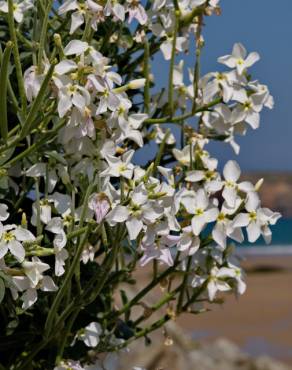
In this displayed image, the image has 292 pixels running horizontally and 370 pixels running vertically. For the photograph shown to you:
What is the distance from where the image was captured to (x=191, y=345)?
30.6ft

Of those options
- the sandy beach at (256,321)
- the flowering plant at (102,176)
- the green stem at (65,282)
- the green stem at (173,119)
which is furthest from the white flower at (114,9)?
the sandy beach at (256,321)

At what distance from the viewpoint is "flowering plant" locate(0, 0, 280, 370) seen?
165 centimetres

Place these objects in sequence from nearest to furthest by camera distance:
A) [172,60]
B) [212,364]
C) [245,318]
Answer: [172,60], [212,364], [245,318]

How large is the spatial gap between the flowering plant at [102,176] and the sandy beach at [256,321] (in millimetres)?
8691

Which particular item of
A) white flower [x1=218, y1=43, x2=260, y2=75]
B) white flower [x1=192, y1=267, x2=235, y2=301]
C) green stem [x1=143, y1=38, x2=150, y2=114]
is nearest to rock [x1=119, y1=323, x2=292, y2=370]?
white flower [x1=192, y1=267, x2=235, y2=301]

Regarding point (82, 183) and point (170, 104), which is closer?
point (82, 183)

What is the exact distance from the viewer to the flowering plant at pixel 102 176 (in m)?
1.65

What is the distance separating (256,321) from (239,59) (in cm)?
1469

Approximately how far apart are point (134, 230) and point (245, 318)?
15.3m

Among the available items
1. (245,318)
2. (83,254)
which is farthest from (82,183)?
(245,318)

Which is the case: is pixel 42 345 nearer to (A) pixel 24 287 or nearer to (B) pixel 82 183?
(A) pixel 24 287

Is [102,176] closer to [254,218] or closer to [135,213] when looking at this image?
[135,213]

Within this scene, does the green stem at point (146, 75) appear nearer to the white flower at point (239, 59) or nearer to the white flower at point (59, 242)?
the white flower at point (239, 59)

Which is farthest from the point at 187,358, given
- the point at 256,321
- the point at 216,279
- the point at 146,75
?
the point at 256,321
